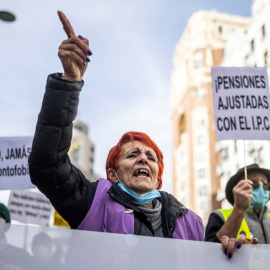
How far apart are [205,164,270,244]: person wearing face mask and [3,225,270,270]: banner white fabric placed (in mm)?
815

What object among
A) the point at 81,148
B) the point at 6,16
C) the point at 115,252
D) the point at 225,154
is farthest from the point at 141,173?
the point at 81,148

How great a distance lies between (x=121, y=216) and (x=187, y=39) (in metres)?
59.3

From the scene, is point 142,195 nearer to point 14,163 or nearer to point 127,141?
point 127,141

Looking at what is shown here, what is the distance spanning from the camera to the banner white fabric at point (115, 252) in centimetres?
200

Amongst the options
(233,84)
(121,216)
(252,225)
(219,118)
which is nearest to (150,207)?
(121,216)

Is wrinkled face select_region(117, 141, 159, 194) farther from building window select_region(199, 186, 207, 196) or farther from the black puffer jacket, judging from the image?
building window select_region(199, 186, 207, 196)

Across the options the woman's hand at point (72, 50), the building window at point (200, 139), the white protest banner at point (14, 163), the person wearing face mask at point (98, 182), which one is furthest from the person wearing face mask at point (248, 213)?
the building window at point (200, 139)

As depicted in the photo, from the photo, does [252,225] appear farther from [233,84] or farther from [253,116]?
[233,84]

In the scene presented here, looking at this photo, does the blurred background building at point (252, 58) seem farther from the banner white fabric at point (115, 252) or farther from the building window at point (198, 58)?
the banner white fabric at point (115, 252)

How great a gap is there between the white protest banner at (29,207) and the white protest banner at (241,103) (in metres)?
3.13

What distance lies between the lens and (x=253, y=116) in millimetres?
4219

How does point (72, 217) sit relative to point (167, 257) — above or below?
above

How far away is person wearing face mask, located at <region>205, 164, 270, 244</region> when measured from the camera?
312cm

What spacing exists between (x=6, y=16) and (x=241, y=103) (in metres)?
5.81
